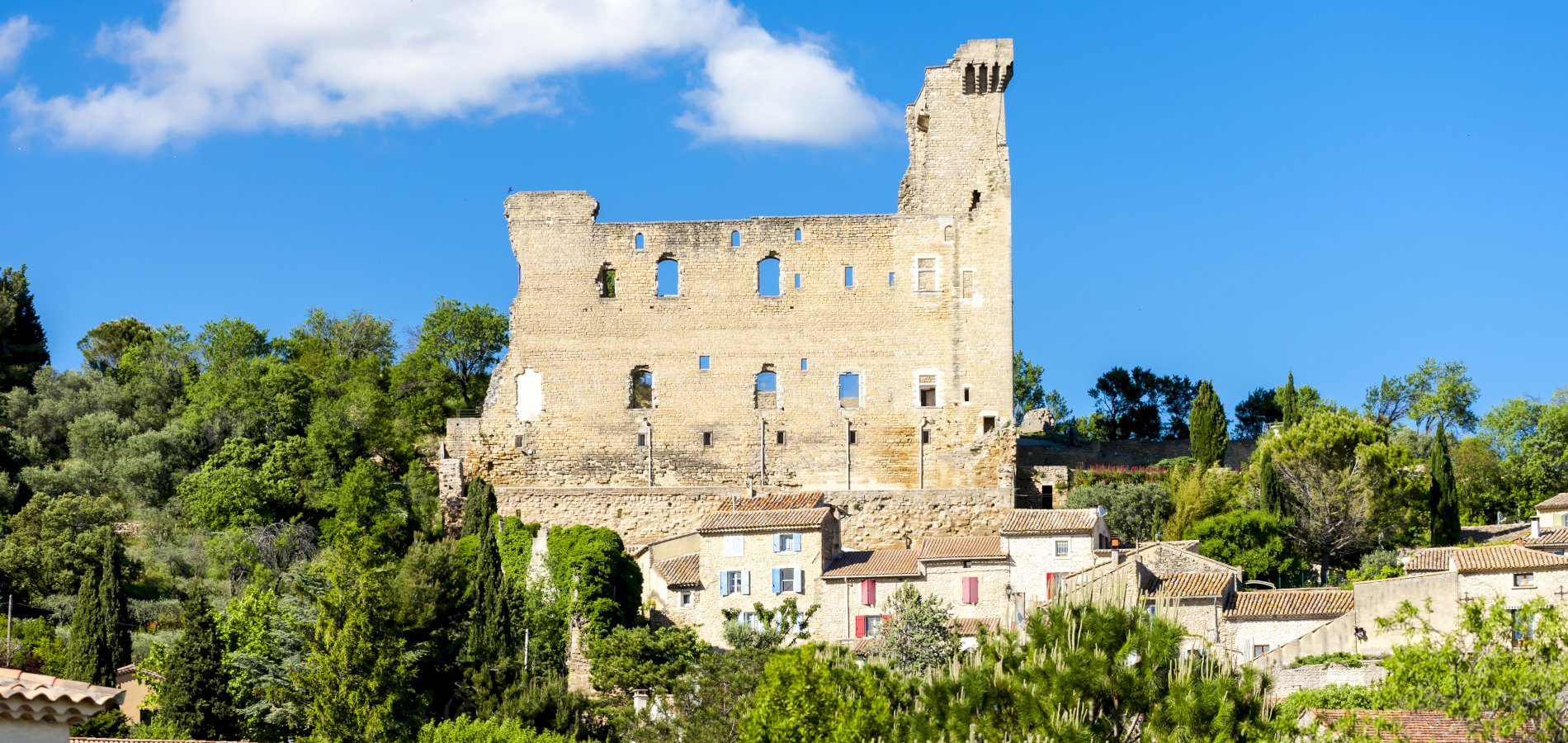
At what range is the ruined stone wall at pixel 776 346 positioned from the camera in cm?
5184

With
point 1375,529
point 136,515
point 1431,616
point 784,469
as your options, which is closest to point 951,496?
point 784,469

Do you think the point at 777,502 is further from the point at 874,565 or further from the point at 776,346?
the point at 776,346

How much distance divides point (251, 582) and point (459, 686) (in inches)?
400

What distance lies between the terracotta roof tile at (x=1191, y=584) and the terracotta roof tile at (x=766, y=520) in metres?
8.06

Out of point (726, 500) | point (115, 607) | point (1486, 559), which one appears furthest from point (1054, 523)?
point (115, 607)

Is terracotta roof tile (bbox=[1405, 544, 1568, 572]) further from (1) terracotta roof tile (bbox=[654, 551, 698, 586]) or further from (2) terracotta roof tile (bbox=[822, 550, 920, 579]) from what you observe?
(1) terracotta roof tile (bbox=[654, 551, 698, 586])

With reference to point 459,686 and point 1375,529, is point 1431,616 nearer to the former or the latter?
point 1375,529

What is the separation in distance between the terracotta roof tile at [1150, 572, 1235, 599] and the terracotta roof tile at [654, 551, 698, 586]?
10.8m

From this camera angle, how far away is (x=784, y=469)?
5188 centimetres

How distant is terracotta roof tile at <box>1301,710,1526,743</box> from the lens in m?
29.4

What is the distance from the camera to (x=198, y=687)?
39719 mm

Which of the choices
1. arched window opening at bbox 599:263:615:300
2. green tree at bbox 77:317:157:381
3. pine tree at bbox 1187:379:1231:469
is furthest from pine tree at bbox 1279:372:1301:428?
green tree at bbox 77:317:157:381

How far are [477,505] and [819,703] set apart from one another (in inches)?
832

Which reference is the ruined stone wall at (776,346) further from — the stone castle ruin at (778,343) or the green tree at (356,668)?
the green tree at (356,668)
